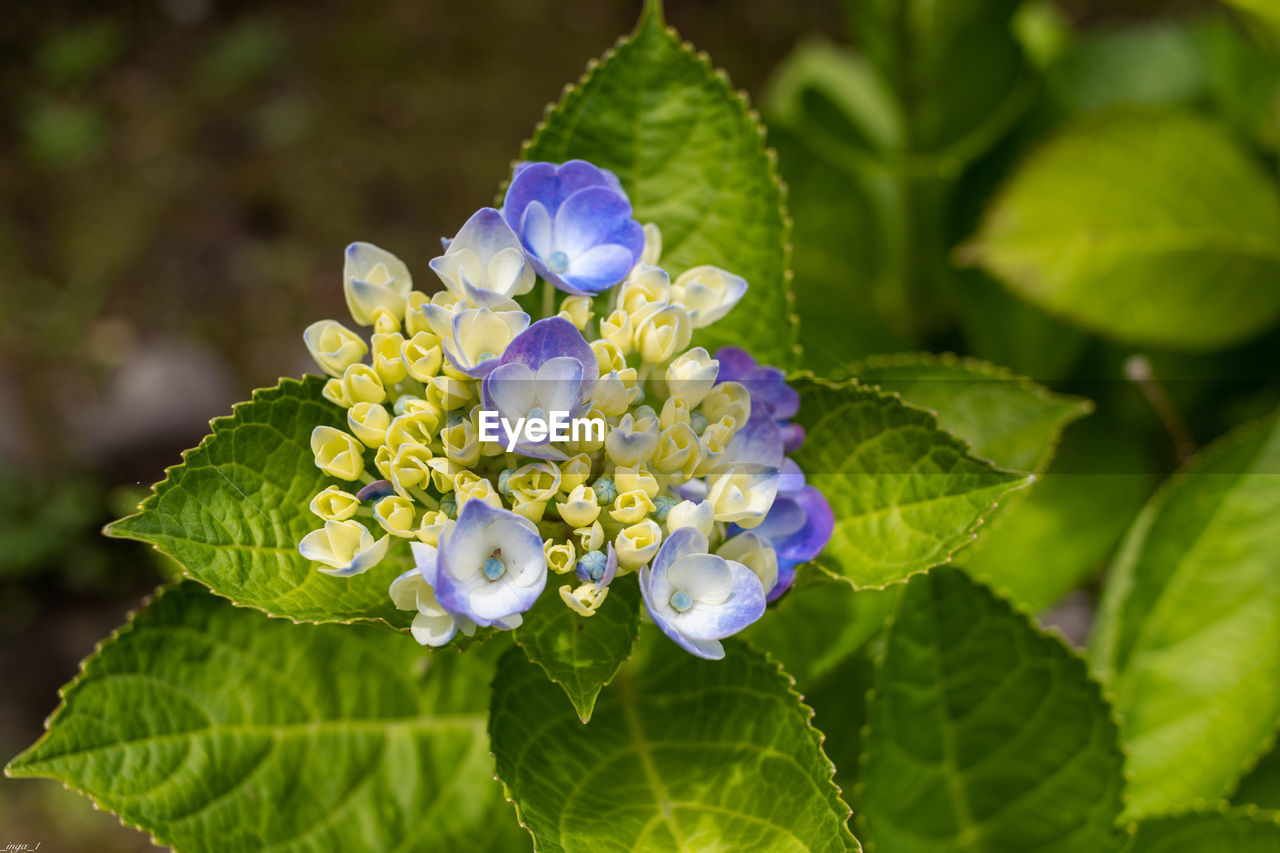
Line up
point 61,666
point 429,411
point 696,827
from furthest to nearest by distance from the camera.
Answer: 1. point 61,666
2. point 696,827
3. point 429,411

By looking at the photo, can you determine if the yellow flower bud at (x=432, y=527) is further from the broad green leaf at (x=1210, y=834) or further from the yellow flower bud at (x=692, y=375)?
the broad green leaf at (x=1210, y=834)

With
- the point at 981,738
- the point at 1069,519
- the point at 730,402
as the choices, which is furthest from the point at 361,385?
the point at 1069,519

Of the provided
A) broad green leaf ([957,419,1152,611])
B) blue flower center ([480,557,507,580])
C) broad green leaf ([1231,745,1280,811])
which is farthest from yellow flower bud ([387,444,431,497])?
broad green leaf ([1231,745,1280,811])

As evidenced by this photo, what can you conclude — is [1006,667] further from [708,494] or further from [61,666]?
[61,666]

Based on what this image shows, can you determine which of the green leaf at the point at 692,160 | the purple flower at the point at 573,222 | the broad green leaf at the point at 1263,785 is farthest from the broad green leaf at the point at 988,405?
the broad green leaf at the point at 1263,785

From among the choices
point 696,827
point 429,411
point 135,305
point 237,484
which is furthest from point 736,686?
point 135,305

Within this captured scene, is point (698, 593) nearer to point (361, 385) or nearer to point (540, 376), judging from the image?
point (540, 376)

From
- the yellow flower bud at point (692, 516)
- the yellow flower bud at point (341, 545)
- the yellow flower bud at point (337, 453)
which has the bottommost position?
the yellow flower bud at point (341, 545)
